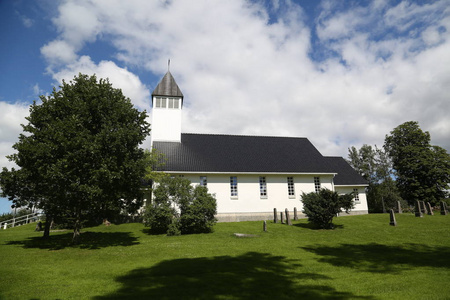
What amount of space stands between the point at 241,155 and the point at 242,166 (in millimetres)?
2696

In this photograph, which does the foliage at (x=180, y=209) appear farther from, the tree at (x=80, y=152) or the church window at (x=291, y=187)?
the church window at (x=291, y=187)

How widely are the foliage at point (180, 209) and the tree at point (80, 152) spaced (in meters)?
4.20

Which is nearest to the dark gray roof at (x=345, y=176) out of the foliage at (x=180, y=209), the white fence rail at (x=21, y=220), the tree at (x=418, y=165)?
the tree at (x=418, y=165)

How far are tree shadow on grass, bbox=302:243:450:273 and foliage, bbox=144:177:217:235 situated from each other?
9542 mm

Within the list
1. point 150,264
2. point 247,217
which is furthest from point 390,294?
point 247,217

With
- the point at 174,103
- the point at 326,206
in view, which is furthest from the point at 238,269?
the point at 174,103

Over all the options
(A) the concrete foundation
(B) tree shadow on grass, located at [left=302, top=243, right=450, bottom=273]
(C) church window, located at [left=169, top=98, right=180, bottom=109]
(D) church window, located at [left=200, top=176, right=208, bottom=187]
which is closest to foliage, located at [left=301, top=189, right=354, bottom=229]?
(B) tree shadow on grass, located at [left=302, top=243, right=450, bottom=273]

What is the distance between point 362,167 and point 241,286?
2314 inches

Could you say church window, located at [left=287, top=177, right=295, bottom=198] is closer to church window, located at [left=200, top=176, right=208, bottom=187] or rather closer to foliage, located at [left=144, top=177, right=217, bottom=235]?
church window, located at [left=200, top=176, right=208, bottom=187]

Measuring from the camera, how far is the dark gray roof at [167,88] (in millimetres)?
35344

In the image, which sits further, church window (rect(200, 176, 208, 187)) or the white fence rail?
the white fence rail

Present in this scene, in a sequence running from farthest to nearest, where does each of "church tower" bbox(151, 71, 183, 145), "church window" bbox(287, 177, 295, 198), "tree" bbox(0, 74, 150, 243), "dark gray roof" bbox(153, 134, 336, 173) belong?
"church tower" bbox(151, 71, 183, 145)
"church window" bbox(287, 177, 295, 198)
"dark gray roof" bbox(153, 134, 336, 173)
"tree" bbox(0, 74, 150, 243)

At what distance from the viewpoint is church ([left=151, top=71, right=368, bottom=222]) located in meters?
29.7

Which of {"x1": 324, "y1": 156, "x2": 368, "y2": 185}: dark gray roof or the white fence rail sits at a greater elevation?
{"x1": 324, "y1": 156, "x2": 368, "y2": 185}: dark gray roof
